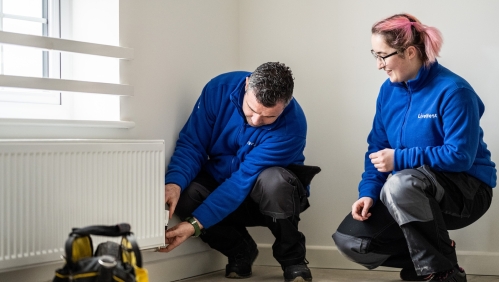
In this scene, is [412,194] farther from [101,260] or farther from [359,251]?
[101,260]

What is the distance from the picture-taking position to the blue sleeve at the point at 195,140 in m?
2.31

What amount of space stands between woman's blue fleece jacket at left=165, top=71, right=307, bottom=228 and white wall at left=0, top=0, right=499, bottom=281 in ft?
0.35

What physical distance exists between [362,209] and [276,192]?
1.09ft

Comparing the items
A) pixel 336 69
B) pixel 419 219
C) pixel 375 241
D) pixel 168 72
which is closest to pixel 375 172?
pixel 375 241

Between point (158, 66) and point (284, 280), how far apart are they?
0.93 metres

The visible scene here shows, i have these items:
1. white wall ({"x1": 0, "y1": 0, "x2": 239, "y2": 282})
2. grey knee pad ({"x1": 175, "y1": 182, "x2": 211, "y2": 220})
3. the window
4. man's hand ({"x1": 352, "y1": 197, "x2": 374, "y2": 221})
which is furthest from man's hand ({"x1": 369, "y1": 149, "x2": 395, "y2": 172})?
the window

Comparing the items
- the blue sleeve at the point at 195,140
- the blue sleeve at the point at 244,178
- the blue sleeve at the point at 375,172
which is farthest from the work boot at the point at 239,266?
the blue sleeve at the point at 375,172

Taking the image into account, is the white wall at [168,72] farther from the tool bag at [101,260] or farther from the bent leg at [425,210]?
the bent leg at [425,210]

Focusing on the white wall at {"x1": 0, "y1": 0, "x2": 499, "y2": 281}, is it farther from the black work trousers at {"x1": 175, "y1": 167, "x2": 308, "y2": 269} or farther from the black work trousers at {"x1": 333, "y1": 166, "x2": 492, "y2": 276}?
the black work trousers at {"x1": 333, "y1": 166, "x2": 492, "y2": 276}

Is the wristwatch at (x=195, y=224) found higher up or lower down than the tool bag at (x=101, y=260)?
lower down

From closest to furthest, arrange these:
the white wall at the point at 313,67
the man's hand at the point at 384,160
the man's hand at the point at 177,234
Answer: the man's hand at the point at 384,160 < the man's hand at the point at 177,234 < the white wall at the point at 313,67

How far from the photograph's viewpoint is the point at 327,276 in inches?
96.8

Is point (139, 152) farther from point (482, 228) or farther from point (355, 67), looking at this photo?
point (482, 228)

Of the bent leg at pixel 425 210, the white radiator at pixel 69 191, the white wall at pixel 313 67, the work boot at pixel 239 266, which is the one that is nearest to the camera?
the white radiator at pixel 69 191
